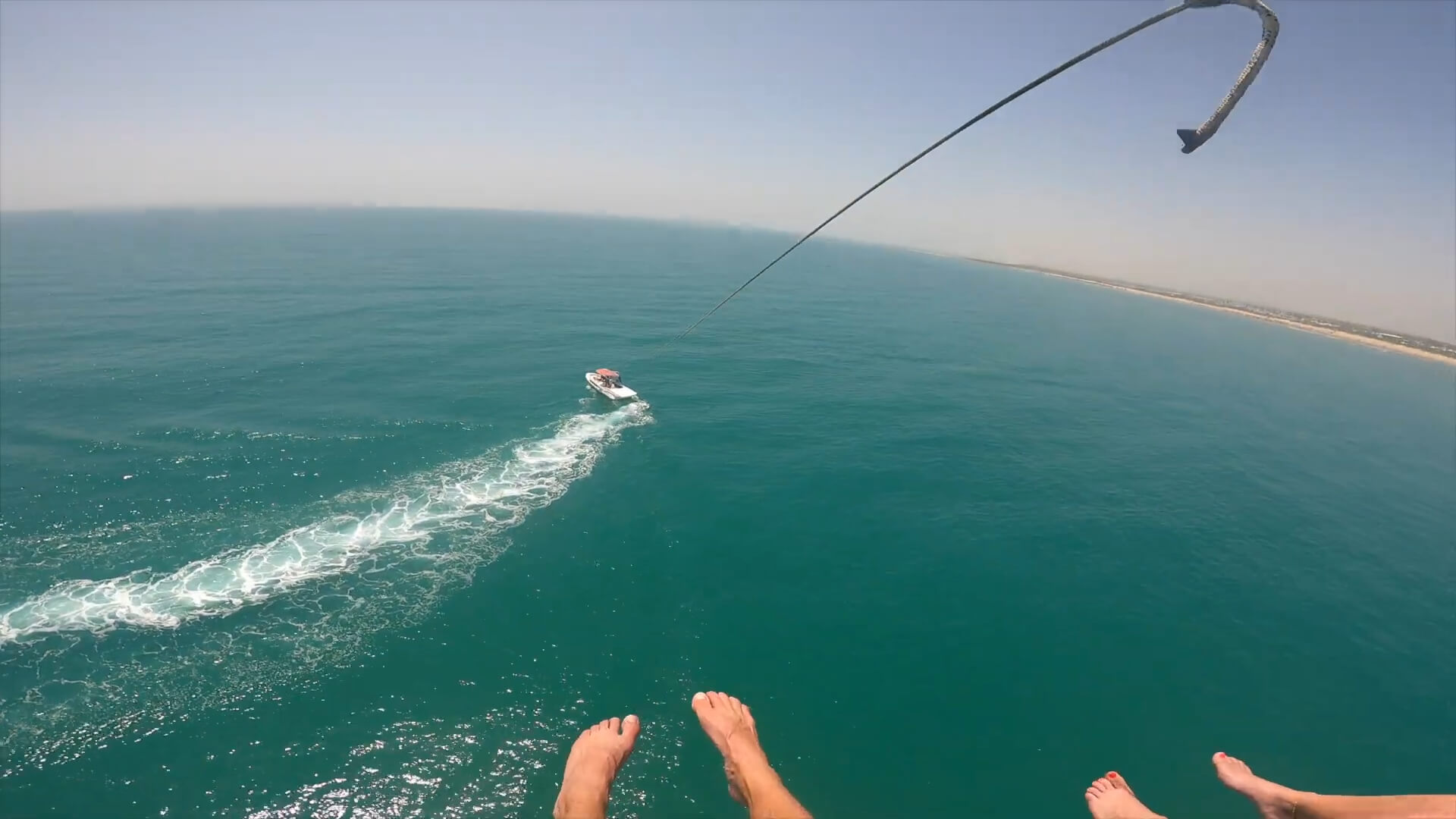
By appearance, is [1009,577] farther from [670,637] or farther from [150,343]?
[150,343]

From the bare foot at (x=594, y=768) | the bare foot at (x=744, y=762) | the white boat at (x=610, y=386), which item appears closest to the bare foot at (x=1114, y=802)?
the bare foot at (x=744, y=762)

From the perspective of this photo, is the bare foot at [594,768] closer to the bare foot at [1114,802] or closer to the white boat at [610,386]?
the bare foot at [1114,802]

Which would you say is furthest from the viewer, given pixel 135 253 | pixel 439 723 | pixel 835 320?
pixel 135 253

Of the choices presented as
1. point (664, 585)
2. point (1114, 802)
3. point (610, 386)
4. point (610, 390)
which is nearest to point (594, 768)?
point (1114, 802)

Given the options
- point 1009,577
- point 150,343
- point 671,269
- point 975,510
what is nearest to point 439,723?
point 1009,577

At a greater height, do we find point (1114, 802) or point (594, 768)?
point (594, 768)

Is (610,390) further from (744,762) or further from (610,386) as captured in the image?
(744,762)
